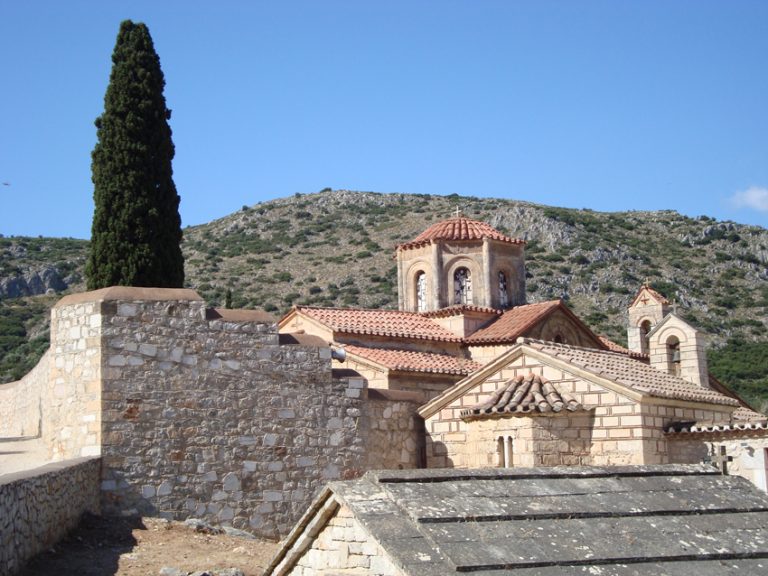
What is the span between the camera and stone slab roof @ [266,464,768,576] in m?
5.28

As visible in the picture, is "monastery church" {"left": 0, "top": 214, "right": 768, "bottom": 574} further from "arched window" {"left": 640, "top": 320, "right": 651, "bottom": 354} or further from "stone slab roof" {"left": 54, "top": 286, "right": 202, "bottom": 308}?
"arched window" {"left": 640, "top": 320, "right": 651, "bottom": 354}

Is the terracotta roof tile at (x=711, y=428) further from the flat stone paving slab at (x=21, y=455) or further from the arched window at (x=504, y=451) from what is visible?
the flat stone paving slab at (x=21, y=455)

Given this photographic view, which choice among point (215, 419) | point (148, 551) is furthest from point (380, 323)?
point (148, 551)

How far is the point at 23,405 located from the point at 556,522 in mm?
17576

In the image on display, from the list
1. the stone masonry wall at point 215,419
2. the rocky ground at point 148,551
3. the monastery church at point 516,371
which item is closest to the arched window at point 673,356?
the monastery church at point 516,371

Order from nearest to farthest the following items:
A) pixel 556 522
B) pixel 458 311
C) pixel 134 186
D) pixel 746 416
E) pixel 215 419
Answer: pixel 556 522, pixel 215 419, pixel 134 186, pixel 746 416, pixel 458 311

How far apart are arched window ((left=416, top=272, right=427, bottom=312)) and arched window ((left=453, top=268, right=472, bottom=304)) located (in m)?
0.83

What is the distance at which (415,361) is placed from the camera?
21.3m

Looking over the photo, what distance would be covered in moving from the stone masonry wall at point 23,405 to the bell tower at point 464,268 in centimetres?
931

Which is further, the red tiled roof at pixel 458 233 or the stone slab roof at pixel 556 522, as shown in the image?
the red tiled roof at pixel 458 233

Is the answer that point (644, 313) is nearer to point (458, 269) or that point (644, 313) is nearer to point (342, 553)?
point (458, 269)

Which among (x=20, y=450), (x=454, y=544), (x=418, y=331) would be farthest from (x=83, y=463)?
(x=418, y=331)

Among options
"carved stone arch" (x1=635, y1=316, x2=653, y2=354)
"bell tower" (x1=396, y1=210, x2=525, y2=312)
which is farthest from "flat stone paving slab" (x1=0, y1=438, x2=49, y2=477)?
"carved stone arch" (x1=635, y1=316, x2=653, y2=354)

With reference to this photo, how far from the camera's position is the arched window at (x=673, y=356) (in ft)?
70.9
